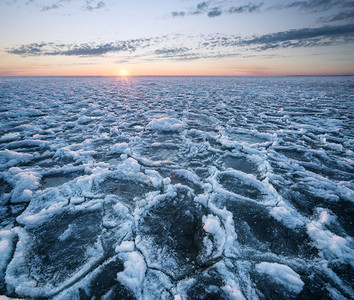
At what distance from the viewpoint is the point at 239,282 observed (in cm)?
132

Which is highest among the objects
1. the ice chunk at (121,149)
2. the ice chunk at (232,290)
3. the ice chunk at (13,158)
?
the ice chunk at (232,290)

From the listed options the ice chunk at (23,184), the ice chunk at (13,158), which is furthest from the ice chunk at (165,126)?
the ice chunk at (23,184)

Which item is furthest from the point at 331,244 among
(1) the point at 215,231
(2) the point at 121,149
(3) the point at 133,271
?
(2) the point at 121,149

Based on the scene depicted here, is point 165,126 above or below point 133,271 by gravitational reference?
below

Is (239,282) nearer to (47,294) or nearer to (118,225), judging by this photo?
(118,225)

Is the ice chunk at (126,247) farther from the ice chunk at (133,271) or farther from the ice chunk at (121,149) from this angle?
the ice chunk at (121,149)

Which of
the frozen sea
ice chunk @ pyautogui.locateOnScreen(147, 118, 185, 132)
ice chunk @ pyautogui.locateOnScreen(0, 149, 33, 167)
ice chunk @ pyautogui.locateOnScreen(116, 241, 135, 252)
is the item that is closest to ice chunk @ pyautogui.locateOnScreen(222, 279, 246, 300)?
the frozen sea

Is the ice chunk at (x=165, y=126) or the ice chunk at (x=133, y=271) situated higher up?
the ice chunk at (x=133, y=271)

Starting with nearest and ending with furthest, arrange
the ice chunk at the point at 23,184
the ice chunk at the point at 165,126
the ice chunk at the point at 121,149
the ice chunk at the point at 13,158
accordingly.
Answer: the ice chunk at the point at 23,184 → the ice chunk at the point at 13,158 → the ice chunk at the point at 121,149 → the ice chunk at the point at 165,126

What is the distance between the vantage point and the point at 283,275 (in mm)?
1355

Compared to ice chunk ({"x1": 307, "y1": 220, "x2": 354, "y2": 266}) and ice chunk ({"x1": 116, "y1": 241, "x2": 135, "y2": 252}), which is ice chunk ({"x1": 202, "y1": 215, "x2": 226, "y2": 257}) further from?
ice chunk ({"x1": 307, "y1": 220, "x2": 354, "y2": 266})

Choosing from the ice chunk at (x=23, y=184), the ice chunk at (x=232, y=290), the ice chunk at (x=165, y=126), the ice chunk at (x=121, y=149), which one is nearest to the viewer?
the ice chunk at (x=232, y=290)

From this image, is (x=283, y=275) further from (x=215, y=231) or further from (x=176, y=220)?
(x=176, y=220)

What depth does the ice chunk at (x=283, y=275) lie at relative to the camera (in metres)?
1.30
